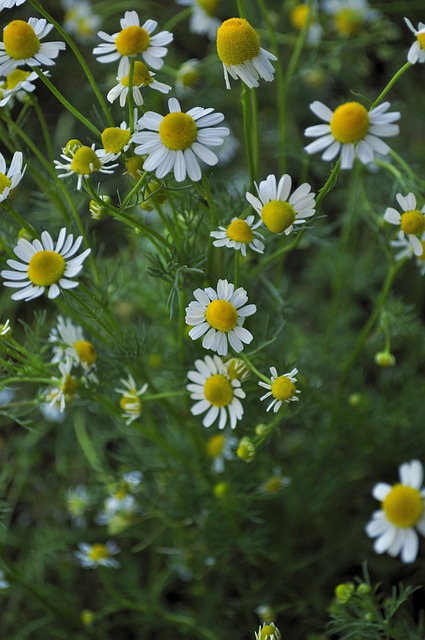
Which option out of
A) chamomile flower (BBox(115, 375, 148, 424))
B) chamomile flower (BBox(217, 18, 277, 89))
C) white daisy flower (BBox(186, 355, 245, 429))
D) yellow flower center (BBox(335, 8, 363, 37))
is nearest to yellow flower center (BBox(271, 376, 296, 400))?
white daisy flower (BBox(186, 355, 245, 429))

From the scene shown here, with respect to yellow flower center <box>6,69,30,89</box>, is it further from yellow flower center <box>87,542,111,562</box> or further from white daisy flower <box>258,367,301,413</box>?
yellow flower center <box>87,542,111,562</box>

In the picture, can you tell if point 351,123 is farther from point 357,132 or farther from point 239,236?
point 239,236

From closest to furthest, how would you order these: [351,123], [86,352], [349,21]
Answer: [351,123]
[86,352]
[349,21]

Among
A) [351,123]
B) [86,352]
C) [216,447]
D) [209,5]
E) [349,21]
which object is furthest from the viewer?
[349,21]

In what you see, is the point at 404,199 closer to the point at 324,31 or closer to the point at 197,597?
the point at 197,597

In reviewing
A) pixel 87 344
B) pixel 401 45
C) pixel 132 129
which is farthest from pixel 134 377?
pixel 401 45

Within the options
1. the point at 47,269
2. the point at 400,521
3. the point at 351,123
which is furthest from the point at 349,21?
the point at 400,521
